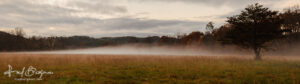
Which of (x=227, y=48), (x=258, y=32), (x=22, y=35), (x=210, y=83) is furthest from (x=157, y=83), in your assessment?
(x=22, y=35)

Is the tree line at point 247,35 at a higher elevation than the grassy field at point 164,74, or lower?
higher

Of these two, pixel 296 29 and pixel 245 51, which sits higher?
pixel 296 29

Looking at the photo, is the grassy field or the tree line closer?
the grassy field

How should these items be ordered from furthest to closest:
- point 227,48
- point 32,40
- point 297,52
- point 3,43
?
point 32,40
point 3,43
point 227,48
point 297,52

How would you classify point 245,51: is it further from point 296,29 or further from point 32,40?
point 32,40

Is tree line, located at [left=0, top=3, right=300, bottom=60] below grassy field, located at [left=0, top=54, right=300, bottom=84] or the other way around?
the other way around

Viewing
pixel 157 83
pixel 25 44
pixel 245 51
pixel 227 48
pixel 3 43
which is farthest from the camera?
pixel 25 44

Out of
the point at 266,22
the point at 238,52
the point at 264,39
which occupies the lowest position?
the point at 238,52

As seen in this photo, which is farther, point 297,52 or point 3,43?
point 3,43

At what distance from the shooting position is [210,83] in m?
10.1

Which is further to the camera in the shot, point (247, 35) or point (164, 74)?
point (247, 35)

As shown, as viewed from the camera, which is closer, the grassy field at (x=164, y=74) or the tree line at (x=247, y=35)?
the grassy field at (x=164, y=74)

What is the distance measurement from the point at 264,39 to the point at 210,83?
21.9m

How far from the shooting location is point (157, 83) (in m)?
10.0
